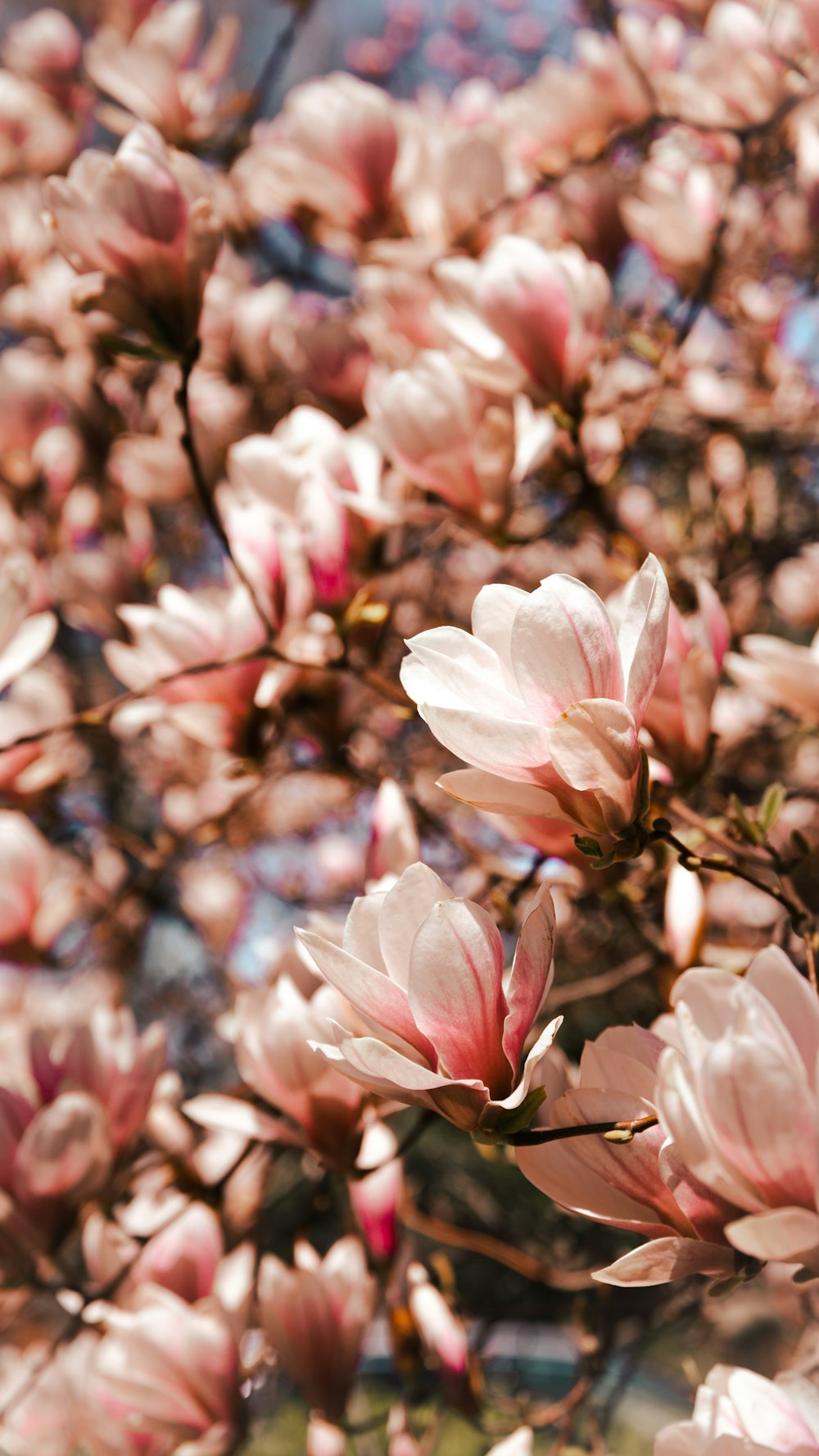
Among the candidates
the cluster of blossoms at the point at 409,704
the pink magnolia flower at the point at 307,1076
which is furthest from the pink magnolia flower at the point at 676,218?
the pink magnolia flower at the point at 307,1076

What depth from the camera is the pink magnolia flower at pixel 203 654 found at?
664 millimetres

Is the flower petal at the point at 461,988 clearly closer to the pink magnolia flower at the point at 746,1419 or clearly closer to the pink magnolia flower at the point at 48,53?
the pink magnolia flower at the point at 746,1419

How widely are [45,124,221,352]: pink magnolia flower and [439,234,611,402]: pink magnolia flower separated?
0.15 meters

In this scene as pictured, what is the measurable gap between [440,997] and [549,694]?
0.11m

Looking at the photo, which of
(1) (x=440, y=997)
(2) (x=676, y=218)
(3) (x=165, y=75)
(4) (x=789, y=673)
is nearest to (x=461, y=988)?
(1) (x=440, y=997)

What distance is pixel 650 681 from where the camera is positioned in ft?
1.28

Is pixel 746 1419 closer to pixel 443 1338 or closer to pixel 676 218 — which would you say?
pixel 443 1338

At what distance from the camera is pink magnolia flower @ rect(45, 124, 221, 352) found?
591 mm

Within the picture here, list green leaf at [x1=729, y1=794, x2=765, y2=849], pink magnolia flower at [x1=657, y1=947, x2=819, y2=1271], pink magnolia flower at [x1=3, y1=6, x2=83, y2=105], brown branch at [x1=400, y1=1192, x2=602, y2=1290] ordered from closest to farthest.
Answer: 1. pink magnolia flower at [x1=657, y1=947, x2=819, y2=1271]
2. green leaf at [x1=729, y1=794, x2=765, y2=849]
3. brown branch at [x1=400, y1=1192, x2=602, y2=1290]
4. pink magnolia flower at [x1=3, y1=6, x2=83, y2=105]

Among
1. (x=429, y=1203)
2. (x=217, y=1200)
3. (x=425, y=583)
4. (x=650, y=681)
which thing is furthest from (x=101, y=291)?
(x=429, y=1203)

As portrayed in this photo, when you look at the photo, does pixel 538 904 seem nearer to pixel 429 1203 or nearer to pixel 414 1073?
pixel 414 1073

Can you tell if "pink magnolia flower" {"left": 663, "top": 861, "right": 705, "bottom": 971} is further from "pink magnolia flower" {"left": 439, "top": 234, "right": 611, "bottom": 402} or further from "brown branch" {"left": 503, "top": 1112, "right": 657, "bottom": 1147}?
"pink magnolia flower" {"left": 439, "top": 234, "right": 611, "bottom": 402}

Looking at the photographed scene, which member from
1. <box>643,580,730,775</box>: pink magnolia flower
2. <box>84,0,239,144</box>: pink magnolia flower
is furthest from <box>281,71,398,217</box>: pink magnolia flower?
<box>643,580,730,775</box>: pink magnolia flower

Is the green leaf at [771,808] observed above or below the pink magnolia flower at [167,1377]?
above
